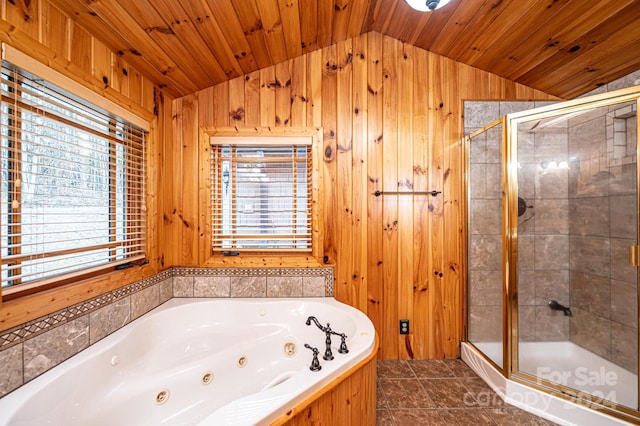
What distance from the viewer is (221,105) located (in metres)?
1.98

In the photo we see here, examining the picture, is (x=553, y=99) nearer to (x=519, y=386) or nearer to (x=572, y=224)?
(x=572, y=224)

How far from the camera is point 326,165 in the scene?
1.99 metres

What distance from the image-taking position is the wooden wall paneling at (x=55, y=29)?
107cm

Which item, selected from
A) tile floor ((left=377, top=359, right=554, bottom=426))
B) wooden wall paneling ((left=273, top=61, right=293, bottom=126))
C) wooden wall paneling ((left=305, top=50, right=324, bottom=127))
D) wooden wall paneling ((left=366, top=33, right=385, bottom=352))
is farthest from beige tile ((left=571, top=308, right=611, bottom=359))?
wooden wall paneling ((left=273, top=61, right=293, bottom=126))

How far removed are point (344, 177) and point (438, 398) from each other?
1.67 metres

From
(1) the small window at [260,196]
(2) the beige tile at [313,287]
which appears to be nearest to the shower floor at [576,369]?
(2) the beige tile at [313,287]

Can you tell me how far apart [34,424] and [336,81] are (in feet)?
8.14

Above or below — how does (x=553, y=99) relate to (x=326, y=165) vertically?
above

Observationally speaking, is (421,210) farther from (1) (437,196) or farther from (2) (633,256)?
(2) (633,256)

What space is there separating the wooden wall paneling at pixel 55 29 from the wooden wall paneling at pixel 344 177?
1.60 metres

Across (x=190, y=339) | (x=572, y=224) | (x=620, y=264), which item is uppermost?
(x=572, y=224)

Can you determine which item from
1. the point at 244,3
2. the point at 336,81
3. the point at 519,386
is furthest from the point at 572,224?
the point at 244,3

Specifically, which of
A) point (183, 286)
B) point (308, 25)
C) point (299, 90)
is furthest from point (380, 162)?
point (183, 286)

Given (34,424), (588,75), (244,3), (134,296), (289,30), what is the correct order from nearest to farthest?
(34,424)
(244,3)
(134,296)
(289,30)
(588,75)
